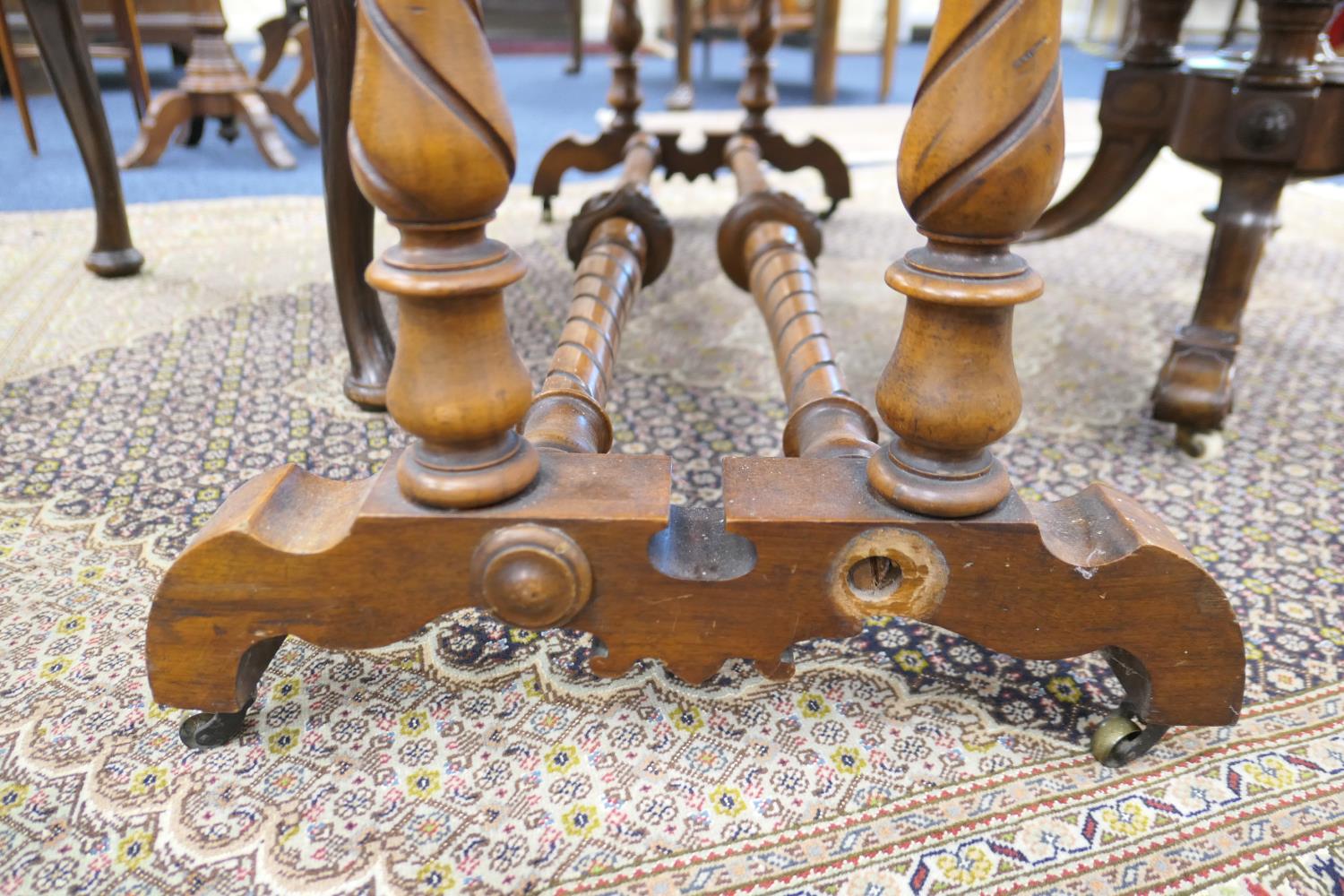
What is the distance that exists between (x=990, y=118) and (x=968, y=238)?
0.21 ft

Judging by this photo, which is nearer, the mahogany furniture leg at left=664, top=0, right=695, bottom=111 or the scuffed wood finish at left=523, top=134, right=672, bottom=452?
the scuffed wood finish at left=523, top=134, right=672, bottom=452

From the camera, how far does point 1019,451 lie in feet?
3.45

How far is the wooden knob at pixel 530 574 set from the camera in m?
0.56

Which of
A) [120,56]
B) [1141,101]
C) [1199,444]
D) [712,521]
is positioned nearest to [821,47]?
[120,56]

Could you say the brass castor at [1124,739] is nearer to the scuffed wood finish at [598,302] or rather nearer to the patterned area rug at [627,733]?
the patterned area rug at [627,733]

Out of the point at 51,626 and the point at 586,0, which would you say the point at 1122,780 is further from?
the point at 586,0

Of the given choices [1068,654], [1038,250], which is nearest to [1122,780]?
[1068,654]

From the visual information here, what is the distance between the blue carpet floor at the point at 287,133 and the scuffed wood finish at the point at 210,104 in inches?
2.2

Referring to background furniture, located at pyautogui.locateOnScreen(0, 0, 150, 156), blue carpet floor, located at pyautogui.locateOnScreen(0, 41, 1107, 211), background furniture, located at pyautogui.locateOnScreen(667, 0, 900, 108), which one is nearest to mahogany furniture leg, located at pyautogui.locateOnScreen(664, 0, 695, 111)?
background furniture, located at pyautogui.locateOnScreen(667, 0, 900, 108)

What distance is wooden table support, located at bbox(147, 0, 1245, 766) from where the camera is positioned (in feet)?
1.60

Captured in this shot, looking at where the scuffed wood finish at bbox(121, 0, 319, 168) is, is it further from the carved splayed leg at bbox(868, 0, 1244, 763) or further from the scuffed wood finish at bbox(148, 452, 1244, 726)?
the carved splayed leg at bbox(868, 0, 1244, 763)

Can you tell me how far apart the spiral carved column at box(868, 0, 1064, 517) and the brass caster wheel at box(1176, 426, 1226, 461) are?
0.59m

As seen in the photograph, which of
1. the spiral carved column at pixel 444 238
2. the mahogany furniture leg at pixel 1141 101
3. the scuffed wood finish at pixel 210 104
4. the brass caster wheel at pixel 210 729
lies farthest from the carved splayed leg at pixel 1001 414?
the scuffed wood finish at pixel 210 104

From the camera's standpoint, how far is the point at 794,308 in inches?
37.0
